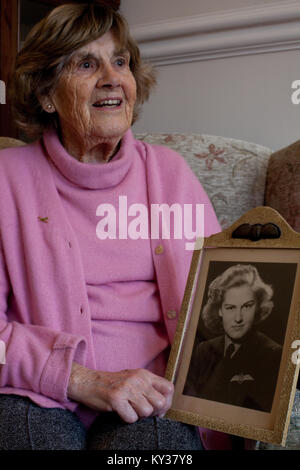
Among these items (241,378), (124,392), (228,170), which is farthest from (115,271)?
(228,170)

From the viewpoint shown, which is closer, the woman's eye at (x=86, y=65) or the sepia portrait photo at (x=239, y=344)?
the sepia portrait photo at (x=239, y=344)

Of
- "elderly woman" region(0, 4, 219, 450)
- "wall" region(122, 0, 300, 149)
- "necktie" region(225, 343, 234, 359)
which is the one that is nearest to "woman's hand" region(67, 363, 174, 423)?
"elderly woman" region(0, 4, 219, 450)

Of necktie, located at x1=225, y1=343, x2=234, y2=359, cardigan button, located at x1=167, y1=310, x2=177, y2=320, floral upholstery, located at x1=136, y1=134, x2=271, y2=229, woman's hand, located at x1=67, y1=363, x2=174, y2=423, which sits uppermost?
floral upholstery, located at x1=136, y1=134, x2=271, y2=229

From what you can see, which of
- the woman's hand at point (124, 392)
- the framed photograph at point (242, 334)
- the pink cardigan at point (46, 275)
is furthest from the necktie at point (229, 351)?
the pink cardigan at point (46, 275)

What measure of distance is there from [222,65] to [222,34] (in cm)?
10

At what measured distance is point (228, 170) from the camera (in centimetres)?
153

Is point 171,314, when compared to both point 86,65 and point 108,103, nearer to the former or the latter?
point 108,103

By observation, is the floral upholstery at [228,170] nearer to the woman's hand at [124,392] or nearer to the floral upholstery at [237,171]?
the floral upholstery at [237,171]

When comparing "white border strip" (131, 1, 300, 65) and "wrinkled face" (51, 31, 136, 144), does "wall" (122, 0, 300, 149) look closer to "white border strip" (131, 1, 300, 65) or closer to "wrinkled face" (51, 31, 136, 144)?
"white border strip" (131, 1, 300, 65)

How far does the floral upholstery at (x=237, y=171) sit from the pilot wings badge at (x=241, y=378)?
64 centimetres

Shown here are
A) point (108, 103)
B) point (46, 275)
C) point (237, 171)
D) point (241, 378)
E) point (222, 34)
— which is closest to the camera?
point (241, 378)

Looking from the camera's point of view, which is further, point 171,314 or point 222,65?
point 222,65

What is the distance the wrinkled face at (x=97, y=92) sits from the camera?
4.02 feet

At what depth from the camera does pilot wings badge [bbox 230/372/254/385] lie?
85cm
